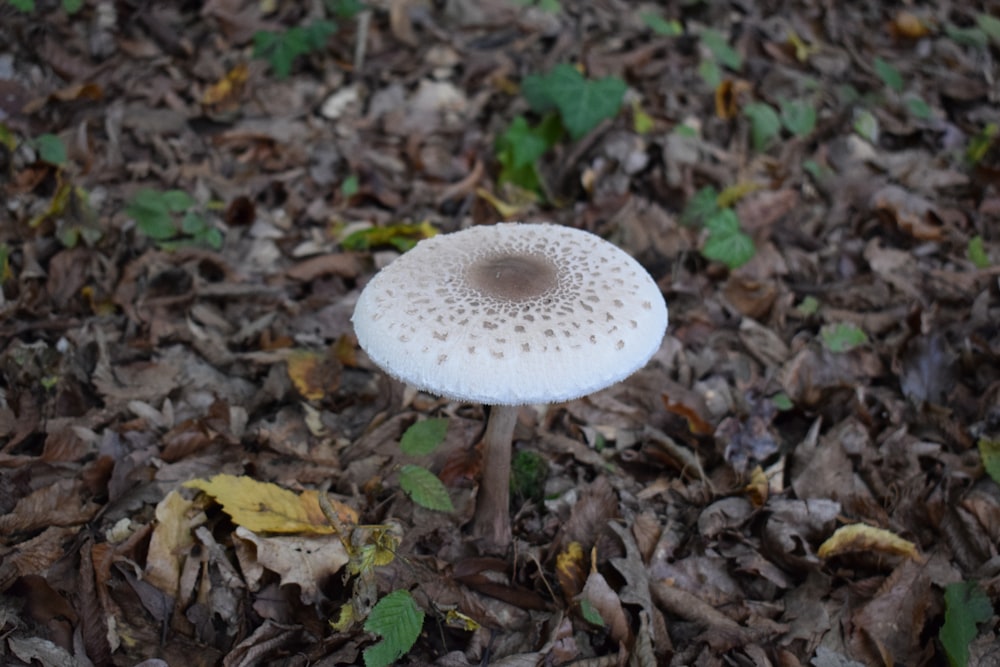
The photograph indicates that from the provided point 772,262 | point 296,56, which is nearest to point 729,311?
point 772,262

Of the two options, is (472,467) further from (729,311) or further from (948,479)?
(948,479)

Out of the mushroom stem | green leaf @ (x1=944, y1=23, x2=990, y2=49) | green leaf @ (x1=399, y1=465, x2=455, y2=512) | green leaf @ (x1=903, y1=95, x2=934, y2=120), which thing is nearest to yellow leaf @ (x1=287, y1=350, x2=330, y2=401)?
green leaf @ (x1=399, y1=465, x2=455, y2=512)

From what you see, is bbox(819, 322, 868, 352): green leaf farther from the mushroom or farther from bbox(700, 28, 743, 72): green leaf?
bbox(700, 28, 743, 72): green leaf

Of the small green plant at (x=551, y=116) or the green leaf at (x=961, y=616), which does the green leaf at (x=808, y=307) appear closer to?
the small green plant at (x=551, y=116)

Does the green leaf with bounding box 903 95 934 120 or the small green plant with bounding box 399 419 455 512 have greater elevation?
the green leaf with bounding box 903 95 934 120

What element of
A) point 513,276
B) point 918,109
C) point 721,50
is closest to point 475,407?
point 513,276

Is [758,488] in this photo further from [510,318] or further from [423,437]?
[510,318]
